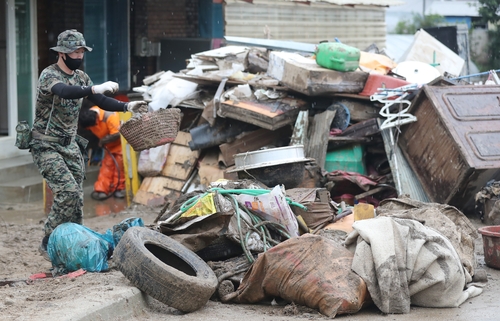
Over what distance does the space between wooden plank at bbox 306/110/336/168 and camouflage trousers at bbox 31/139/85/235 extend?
3675 mm

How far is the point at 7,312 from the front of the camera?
4.68 meters

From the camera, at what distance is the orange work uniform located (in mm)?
11148

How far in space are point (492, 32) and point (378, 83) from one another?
15.9m

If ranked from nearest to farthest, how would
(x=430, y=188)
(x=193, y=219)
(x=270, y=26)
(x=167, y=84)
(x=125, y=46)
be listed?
1. (x=193, y=219)
2. (x=430, y=188)
3. (x=167, y=84)
4. (x=125, y=46)
5. (x=270, y=26)

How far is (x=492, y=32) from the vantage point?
2425 centimetres

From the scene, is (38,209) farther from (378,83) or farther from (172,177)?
(378,83)

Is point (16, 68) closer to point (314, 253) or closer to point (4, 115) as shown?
point (4, 115)

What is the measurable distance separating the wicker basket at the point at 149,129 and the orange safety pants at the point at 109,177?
4161 mm

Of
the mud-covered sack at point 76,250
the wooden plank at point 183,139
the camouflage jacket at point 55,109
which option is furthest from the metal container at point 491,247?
the wooden plank at point 183,139

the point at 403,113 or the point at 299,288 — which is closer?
the point at 299,288

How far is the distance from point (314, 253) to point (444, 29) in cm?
1470

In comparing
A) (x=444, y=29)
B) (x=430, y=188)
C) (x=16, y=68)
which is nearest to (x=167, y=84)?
(x=16, y=68)

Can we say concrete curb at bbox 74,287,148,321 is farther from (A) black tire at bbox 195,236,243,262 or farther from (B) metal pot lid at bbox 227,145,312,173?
(B) metal pot lid at bbox 227,145,312,173

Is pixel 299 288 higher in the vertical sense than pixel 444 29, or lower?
lower
